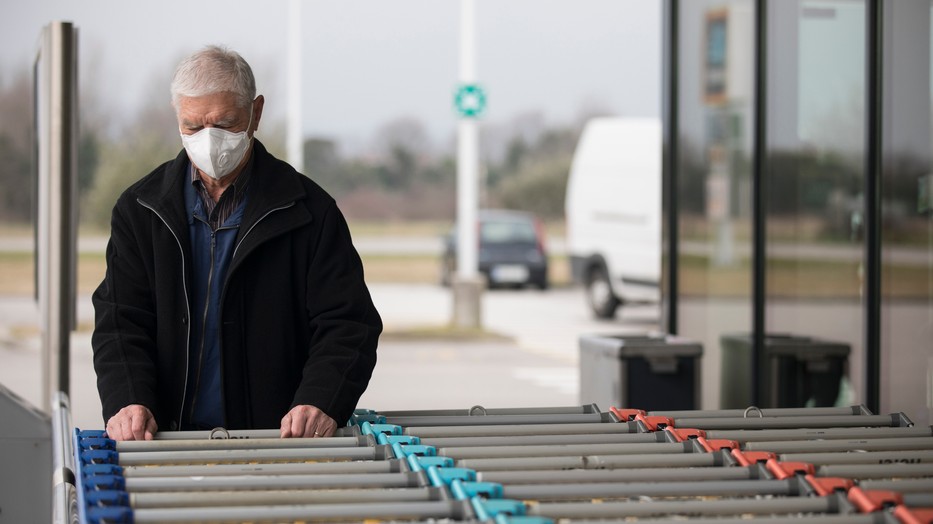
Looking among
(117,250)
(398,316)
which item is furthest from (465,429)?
(398,316)

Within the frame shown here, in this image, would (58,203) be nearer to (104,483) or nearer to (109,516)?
(104,483)

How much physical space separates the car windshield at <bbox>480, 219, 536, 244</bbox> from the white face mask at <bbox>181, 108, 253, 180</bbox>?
24.6 metres

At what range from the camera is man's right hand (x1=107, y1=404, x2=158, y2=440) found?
3451 millimetres

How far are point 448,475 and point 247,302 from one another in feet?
3.67

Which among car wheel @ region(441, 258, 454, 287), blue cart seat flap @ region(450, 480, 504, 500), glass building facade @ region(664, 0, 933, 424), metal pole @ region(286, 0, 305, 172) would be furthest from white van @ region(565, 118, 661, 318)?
blue cart seat flap @ region(450, 480, 504, 500)

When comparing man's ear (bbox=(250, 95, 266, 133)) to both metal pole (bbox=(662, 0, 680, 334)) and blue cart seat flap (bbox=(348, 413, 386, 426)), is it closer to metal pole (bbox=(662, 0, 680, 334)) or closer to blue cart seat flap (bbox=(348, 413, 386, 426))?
blue cart seat flap (bbox=(348, 413, 386, 426))

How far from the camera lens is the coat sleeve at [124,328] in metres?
3.60

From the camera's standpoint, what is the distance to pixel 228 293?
143 inches

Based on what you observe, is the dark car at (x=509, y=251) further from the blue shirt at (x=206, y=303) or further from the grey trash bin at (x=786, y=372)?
the blue shirt at (x=206, y=303)

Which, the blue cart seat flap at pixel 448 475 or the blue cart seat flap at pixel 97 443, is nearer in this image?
the blue cart seat flap at pixel 448 475

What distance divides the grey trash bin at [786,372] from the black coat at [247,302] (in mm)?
5044

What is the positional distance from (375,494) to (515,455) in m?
0.52

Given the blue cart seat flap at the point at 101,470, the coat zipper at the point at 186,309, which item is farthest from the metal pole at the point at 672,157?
the blue cart seat flap at the point at 101,470

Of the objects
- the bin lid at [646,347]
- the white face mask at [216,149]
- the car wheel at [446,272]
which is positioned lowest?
→ the car wheel at [446,272]
